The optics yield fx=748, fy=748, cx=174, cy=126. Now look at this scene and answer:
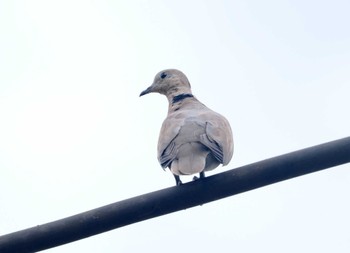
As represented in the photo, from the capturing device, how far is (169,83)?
785 centimetres

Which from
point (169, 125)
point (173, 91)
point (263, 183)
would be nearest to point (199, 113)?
point (169, 125)

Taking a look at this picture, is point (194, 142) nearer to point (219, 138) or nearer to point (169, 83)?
point (219, 138)

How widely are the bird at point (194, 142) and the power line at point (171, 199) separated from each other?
103 centimetres

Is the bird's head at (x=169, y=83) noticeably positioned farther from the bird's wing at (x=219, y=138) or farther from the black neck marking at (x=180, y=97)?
the bird's wing at (x=219, y=138)

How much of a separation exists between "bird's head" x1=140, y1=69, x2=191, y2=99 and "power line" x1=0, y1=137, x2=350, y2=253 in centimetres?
427

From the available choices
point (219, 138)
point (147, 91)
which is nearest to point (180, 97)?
point (147, 91)

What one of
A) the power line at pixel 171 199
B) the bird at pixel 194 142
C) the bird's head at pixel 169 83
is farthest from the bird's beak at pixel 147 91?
the power line at pixel 171 199

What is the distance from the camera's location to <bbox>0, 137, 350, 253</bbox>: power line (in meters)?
3.26

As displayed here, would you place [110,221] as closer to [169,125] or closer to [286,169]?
[286,169]

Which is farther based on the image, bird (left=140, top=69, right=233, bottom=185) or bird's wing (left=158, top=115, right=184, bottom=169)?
bird's wing (left=158, top=115, right=184, bottom=169)

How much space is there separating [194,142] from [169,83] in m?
2.87

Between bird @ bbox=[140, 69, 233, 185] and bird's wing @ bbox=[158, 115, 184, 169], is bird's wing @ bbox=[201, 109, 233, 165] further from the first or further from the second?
bird's wing @ bbox=[158, 115, 184, 169]

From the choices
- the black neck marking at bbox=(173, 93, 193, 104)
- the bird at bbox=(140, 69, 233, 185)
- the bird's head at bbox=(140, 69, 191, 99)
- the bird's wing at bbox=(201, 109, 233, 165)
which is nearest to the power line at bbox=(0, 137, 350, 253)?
the bird at bbox=(140, 69, 233, 185)

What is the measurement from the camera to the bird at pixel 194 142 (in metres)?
4.83
